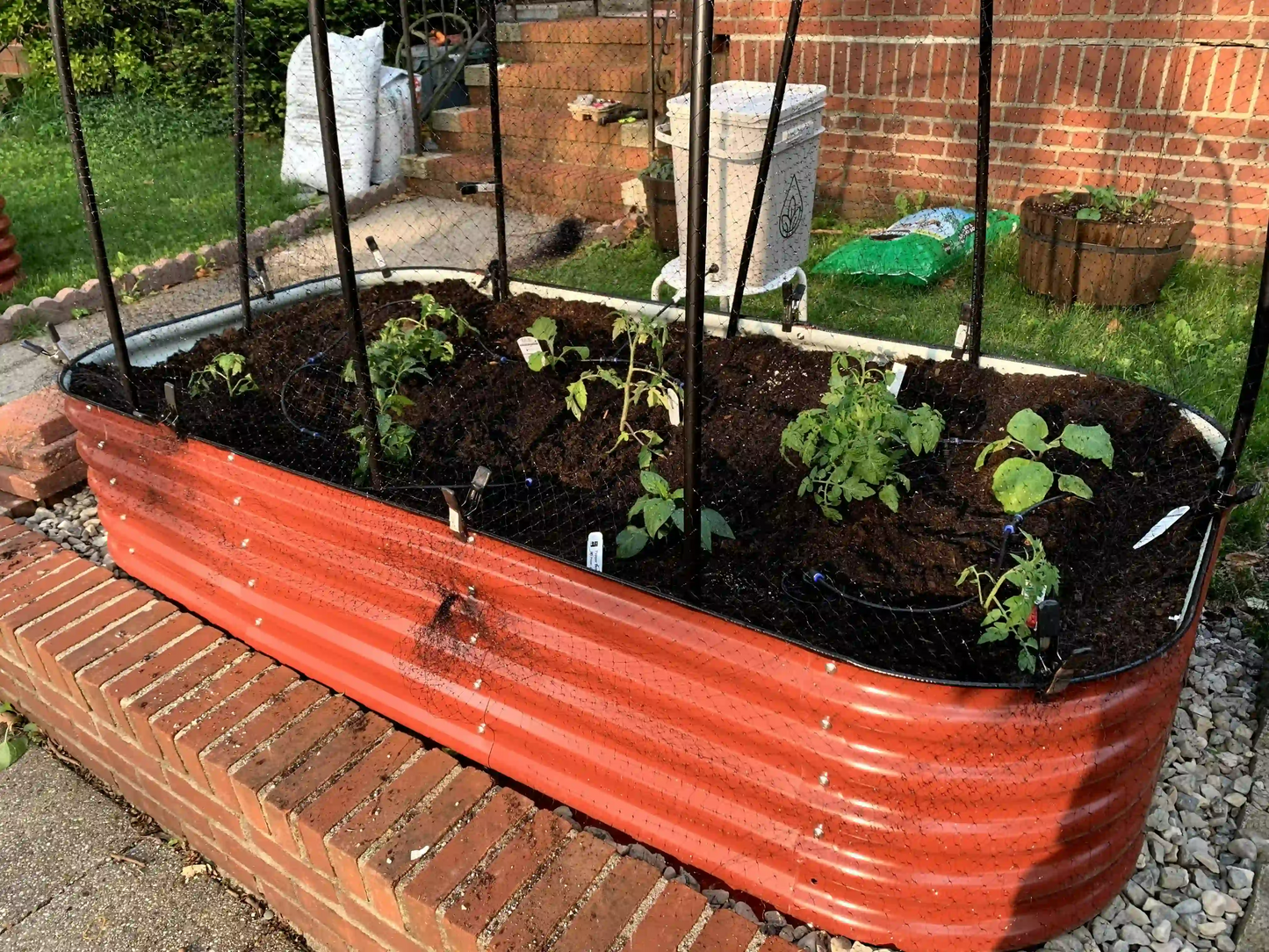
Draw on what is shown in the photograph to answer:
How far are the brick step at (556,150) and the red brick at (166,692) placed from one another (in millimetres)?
4309

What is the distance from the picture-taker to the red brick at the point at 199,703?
1.94m

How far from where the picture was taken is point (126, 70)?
8258 mm

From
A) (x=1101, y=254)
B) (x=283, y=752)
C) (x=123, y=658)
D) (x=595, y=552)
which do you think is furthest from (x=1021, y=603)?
(x=1101, y=254)

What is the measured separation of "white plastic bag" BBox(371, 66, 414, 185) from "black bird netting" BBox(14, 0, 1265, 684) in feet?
0.26

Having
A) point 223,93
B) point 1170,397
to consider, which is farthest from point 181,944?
point 223,93

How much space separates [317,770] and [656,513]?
824 mm

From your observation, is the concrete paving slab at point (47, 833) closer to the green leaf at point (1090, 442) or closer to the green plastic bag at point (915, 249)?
the green leaf at point (1090, 442)

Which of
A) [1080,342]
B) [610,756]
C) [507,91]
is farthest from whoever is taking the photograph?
[507,91]

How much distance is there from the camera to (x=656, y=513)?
6.10ft

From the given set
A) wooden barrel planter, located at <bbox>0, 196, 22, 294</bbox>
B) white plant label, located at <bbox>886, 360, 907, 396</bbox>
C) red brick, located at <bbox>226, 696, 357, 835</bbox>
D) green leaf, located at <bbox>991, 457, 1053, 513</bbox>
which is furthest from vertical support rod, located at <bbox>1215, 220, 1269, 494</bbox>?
wooden barrel planter, located at <bbox>0, 196, 22, 294</bbox>

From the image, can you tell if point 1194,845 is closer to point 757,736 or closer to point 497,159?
point 757,736

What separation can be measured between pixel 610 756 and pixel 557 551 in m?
0.42

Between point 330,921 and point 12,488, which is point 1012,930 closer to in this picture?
point 330,921

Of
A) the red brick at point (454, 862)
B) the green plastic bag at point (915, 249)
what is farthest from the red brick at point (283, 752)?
the green plastic bag at point (915, 249)
